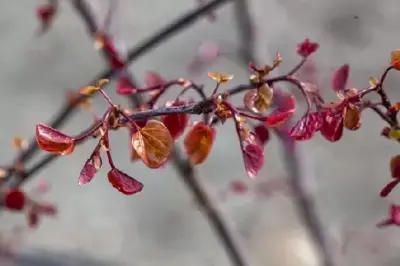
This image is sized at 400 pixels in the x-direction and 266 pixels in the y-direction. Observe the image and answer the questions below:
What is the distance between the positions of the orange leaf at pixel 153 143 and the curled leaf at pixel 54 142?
4 cm

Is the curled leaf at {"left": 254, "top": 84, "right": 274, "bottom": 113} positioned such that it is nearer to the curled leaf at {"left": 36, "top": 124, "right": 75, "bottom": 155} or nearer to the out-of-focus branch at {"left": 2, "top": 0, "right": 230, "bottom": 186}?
the curled leaf at {"left": 36, "top": 124, "right": 75, "bottom": 155}

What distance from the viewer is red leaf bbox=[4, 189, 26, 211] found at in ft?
1.89

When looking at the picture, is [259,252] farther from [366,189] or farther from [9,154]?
[9,154]

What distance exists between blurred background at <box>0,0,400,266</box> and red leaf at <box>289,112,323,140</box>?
1161 millimetres

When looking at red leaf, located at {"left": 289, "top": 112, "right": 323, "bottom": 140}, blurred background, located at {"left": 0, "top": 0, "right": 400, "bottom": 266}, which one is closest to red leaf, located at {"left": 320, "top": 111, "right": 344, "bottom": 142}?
red leaf, located at {"left": 289, "top": 112, "right": 323, "bottom": 140}

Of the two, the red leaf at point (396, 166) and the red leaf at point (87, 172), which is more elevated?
the red leaf at point (396, 166)

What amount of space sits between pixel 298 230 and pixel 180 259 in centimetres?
32

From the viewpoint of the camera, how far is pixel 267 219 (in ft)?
5.75

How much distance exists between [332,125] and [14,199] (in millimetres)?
344

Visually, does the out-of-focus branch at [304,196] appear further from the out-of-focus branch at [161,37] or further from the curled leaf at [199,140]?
the curled leaf at [199,140]

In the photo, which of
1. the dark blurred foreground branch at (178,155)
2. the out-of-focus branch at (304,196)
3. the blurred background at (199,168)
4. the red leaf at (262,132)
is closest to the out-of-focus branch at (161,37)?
the dark blurred foreground branch at (178,155)

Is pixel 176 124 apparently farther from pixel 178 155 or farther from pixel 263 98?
pixel 178 155

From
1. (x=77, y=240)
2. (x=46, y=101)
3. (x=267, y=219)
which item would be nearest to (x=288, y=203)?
(x=267, y=219)

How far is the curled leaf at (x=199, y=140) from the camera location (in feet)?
1.16
